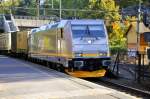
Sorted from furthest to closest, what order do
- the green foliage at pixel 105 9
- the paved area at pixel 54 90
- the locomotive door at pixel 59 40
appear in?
the green foliage at pixel 105 9
the locomotive door at pixel 59 40
the paved area at pixel 54 90

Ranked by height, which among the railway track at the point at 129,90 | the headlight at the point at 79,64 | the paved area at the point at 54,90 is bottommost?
the railway track at the point at 129,90

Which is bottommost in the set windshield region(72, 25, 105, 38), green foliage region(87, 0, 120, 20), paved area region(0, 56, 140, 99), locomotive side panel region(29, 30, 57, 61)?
paved area region(0, 56, 140, 99)

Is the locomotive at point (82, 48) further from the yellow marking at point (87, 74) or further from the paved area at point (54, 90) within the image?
the paved area at point (54, 90)

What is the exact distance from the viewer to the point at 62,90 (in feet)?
50.9

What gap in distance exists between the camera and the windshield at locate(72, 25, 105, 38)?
24183mm

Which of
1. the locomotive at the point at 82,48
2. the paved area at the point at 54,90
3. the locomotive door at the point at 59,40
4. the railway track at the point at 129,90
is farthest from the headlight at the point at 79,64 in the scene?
the paved area at the point at 54,90

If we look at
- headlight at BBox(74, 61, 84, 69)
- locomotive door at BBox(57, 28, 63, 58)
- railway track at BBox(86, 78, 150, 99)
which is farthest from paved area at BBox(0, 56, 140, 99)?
locomotive door at BBox(57, 28, 63, 58)

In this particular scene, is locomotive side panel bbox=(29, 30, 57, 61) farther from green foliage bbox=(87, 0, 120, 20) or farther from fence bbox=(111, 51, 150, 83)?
green foliage bbox=(87, 0, 120, 20)

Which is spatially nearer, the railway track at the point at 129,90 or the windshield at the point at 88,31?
the railway track at the point at 129,90

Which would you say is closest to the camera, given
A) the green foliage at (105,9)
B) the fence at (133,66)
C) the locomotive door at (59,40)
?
the fence at (133,66)

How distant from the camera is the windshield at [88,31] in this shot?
24183 millimetres

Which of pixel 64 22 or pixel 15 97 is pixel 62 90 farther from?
pixel 64 22

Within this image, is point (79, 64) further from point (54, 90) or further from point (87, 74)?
point (54, 90)

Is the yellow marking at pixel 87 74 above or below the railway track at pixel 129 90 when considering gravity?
above
